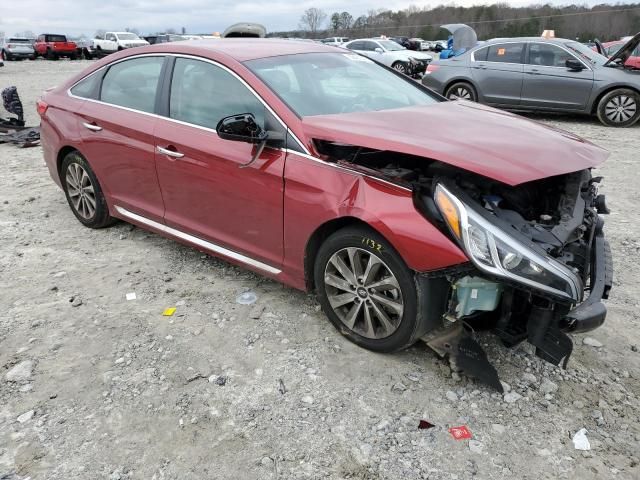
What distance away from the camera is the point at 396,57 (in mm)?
20688

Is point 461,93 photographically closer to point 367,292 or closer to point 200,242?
point 200,242

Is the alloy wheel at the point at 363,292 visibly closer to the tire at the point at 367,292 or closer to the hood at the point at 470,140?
the tire at the point at 367,292

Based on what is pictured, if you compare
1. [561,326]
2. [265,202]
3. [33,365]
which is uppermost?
[265,202]

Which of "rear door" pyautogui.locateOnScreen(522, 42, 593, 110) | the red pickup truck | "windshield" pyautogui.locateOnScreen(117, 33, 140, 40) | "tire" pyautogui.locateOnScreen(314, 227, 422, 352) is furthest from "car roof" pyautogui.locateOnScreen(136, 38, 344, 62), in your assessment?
the red pickup truck

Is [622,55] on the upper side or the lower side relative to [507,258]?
upper

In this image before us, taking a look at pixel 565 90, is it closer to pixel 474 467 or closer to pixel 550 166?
pixel 550 166

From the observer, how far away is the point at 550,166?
2559 mm

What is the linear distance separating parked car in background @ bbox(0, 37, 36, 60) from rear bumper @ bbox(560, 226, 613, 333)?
38.3 m

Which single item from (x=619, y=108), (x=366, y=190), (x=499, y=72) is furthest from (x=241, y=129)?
(x=619, y=108)

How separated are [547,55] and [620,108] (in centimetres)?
165

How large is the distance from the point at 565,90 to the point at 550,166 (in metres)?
8.43

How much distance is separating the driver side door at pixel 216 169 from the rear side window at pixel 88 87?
1.06m

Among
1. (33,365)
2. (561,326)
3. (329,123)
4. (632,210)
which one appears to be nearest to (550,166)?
(561,326)

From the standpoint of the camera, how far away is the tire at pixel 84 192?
4.58m
